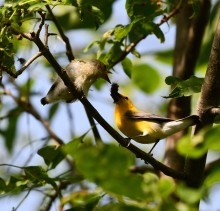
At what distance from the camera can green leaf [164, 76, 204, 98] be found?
8.69 feet

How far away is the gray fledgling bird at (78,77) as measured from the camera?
3.90m

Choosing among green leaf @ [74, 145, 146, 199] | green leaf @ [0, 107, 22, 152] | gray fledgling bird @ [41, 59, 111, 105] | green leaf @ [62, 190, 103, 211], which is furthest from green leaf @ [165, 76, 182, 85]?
green leaf @ [0, 107, 22, 152]

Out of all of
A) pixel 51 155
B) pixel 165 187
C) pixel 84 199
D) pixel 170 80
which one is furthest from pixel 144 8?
pixel 165 187

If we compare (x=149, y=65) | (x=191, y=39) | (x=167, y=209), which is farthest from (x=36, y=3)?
(x=149, y=65)

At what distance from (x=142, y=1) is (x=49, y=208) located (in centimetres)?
169

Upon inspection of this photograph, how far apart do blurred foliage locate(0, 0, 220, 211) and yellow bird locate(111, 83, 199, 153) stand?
41 centimetres

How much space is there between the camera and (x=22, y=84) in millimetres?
5777

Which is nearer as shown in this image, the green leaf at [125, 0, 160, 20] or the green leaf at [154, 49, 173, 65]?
the green leaf at [125, 0, 160, 20]

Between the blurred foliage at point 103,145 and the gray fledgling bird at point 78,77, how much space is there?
26cm

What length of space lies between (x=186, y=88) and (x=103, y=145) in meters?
1.43

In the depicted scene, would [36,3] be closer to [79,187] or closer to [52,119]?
[79,187]

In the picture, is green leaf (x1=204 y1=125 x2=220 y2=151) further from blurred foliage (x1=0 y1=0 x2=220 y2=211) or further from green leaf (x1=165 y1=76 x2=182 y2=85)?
green leaf (x1=165 y1=76 x2=182 y2=85)

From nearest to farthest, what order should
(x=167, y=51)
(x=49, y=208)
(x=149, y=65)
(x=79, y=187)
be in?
1. (x=49, y=208)
2. (x=79, y=187)
3. (x=149, y=65)
4. (x=167, y=51)

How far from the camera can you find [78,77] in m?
3.94
